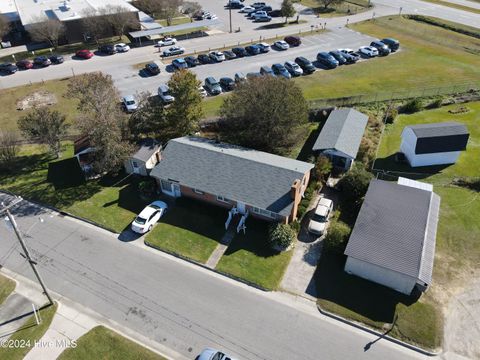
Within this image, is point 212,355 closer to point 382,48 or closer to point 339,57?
point 339,57

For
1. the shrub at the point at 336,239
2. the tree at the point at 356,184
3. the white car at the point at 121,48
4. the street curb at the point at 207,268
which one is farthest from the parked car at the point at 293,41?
→ the street curb at the point at 207,268

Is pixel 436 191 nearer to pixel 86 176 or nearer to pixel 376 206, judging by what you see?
pixel 376 206

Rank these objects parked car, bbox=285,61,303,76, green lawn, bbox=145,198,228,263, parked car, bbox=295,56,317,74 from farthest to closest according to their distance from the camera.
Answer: parked car, bbox=295,56,317,74 → parked car, bbox=285,61,303,76 → green lawn, bbox=145,198,228,263

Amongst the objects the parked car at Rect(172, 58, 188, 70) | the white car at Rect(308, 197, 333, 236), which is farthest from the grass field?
the white car at Rect(308, 197, 333, 236)

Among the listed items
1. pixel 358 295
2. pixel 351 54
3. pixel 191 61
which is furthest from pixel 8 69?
pixel 358 295

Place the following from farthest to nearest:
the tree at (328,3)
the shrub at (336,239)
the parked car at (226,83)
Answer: the tree at (328,3) < the parked car at (226,83) < the shrub at (336,239)

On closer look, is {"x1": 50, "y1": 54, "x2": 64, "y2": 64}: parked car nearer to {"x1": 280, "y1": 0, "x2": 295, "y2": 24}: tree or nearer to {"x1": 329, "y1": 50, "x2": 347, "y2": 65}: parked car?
{"x1": 280, "y1": 0, "x2": 295, "y2": 24}: tree

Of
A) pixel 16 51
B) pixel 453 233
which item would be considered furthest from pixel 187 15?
pixel 453 233

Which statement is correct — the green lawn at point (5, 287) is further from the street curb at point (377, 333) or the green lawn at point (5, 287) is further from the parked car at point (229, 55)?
the parked car at point (229, 55)
